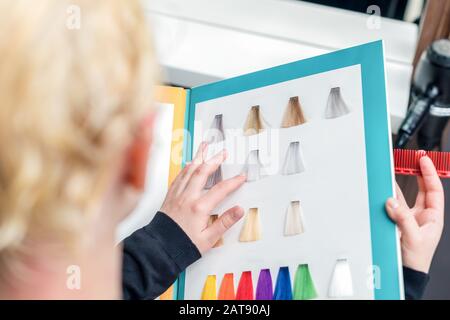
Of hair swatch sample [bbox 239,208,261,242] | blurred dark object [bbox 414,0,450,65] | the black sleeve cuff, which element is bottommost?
the black sleeve cuff

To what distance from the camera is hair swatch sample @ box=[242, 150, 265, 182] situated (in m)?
0.57

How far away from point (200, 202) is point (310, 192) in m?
0.13

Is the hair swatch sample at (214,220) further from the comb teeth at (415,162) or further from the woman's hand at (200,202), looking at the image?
the comb teeth at (415,162)

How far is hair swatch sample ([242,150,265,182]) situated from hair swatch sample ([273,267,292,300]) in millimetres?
108

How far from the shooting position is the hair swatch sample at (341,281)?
1.56ft

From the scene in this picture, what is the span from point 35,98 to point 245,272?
33 cm

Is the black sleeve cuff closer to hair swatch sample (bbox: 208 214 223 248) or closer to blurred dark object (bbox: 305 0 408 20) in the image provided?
hair swatch sample (bbox: 208 214 223 248)

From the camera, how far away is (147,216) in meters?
0.61

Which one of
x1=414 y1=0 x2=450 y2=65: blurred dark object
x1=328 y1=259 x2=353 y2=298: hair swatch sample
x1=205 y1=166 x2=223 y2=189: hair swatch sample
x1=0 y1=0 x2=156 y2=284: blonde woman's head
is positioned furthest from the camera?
x1=414 y1=0 x2=450 y2=65: blurred dark object

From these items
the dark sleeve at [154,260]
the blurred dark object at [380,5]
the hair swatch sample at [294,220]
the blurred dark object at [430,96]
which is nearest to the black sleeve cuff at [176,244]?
the dark sleeve at [154,260]

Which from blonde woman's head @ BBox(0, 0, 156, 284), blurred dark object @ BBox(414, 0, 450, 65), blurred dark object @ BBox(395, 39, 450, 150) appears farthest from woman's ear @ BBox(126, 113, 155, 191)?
blurred dark object @ BBox(414, 0, 450, 65)

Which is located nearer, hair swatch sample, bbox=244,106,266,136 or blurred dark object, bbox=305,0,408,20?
hair swatch sample, bbox=244,106,266,136
